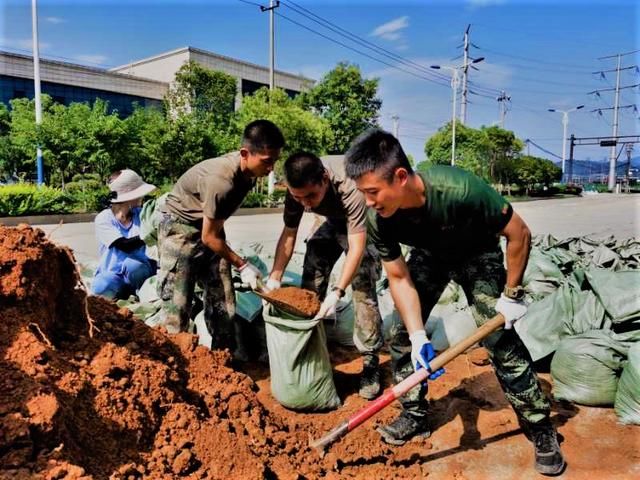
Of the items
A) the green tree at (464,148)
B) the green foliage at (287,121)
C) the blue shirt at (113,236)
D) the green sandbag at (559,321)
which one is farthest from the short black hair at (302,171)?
the green tree at (464,148)

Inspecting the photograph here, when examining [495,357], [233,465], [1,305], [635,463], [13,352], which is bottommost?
[635,463]

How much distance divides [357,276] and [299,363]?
0.68 meters

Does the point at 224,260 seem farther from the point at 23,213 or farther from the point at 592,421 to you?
the point at 23,213

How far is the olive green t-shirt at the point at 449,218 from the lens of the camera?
86.9 inches

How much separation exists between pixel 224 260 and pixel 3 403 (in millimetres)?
1824

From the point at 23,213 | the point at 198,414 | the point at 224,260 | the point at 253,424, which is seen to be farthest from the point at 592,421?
the point at 23,213

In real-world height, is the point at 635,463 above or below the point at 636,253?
below

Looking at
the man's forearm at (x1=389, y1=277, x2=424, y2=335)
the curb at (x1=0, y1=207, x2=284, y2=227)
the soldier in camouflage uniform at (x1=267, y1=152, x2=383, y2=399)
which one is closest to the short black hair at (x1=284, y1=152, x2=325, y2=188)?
the soldier in camouflage uniform at (x1=267, y1=152, x2=383, y2=399)

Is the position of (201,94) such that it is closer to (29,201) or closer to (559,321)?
(29,201)

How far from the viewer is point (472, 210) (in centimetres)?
221

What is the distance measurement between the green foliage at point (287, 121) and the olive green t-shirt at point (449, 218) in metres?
16.5

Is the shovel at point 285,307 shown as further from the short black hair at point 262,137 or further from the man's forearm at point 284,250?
the short black hair at point 262,137

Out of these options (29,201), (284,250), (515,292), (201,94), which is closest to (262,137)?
(284,250)

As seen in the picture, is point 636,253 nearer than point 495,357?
No
